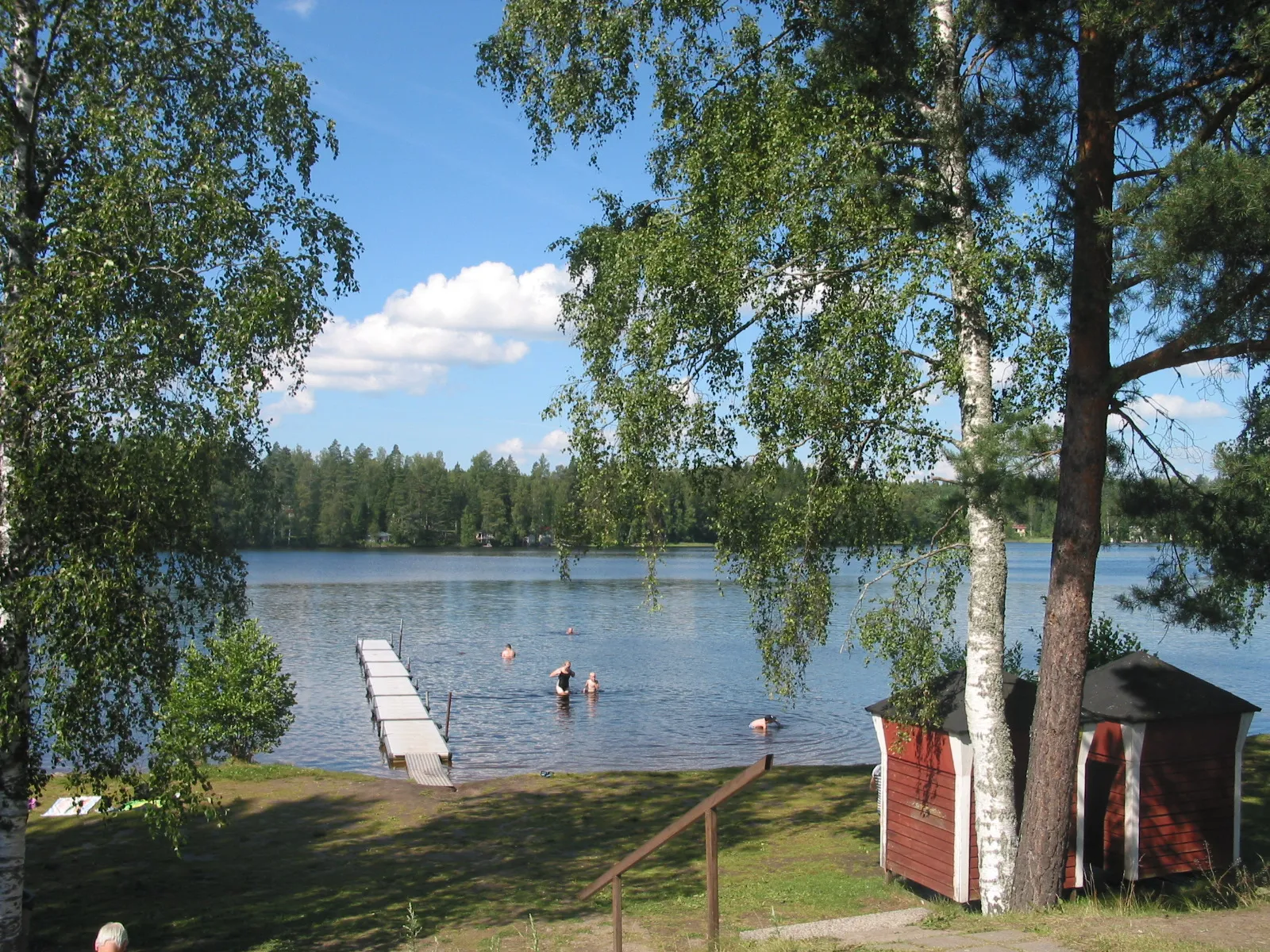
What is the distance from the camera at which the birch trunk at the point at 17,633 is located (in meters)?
7.58

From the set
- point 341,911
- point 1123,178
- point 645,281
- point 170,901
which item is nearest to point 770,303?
point 645,281

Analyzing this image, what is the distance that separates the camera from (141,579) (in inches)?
327

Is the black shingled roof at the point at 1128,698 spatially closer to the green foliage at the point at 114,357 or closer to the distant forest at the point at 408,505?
the green foliage at the point at 114,357

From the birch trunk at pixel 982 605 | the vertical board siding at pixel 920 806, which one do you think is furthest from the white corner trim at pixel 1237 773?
the vertical board siding at pixel 920 806

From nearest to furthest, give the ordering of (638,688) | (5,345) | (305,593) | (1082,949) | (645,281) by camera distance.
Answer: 1. (1082,949)
2. (5,345)
3. (645,281)
4. (638,688)
5. (305,593)

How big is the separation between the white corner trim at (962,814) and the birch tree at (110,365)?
6793mm

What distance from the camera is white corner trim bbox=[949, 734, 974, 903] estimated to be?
1000 cm

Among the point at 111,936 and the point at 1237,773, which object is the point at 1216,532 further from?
the point at 111,936

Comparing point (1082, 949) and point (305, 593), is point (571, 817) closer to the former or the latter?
point (1082, 949)

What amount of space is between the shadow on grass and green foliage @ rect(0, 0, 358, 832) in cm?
251

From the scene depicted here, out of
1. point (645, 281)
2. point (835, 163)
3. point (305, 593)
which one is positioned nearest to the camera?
point (835, 163)

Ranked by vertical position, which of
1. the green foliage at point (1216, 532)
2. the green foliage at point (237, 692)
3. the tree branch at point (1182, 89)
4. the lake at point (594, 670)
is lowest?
the lake at point (594, 670)

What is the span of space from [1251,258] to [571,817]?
11845mm

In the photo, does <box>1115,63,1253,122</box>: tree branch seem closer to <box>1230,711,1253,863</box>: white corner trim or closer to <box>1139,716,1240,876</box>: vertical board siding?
<box>1139,716,1240,876</box>: vertical board siding
